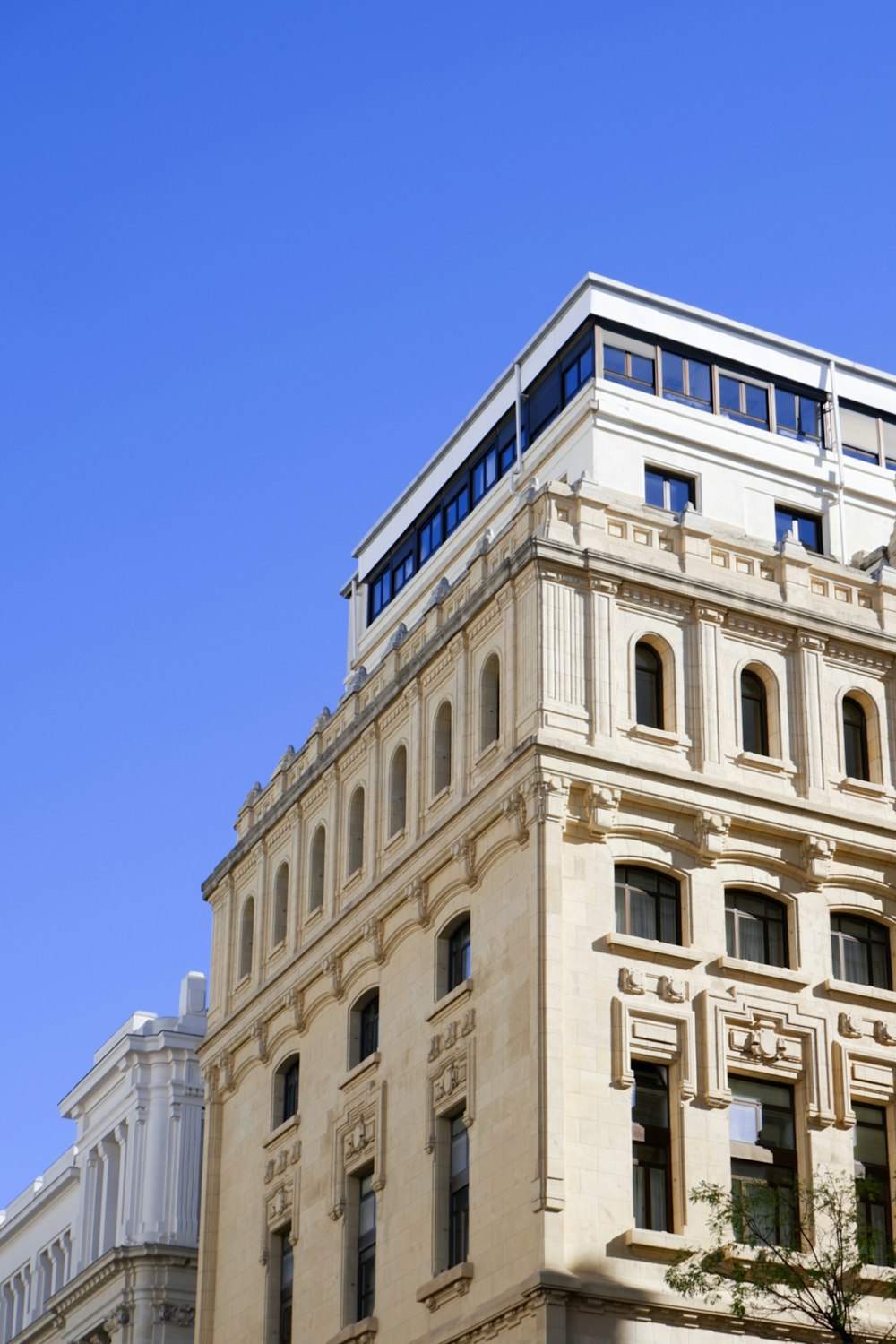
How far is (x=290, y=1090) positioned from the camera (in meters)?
57.9

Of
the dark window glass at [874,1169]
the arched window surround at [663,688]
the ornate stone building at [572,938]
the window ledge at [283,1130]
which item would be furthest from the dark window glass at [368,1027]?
the dark window glass at [874,1169]

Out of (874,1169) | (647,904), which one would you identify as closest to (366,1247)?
(647,904)

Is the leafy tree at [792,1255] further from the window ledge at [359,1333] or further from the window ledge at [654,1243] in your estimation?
the window ledge at [359,1333]

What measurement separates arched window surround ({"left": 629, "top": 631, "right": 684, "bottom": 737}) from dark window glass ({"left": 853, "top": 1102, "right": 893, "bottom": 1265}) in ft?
29.7

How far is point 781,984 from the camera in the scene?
49.1m

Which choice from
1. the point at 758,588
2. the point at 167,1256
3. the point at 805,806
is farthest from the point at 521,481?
the point at 167,1256

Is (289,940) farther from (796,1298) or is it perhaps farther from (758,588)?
(796,1298)

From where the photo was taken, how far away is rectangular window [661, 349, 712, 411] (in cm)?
6325

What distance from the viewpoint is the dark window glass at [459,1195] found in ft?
156

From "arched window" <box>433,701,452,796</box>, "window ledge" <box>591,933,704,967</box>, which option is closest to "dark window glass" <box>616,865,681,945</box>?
"window ledge" <box>591,933,704,967</box>

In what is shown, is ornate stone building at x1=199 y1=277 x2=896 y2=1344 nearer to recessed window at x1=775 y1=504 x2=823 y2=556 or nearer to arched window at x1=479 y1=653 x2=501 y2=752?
arched window at x1=479 y1=653 x2=501 y2=752

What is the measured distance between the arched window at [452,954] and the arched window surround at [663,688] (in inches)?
229

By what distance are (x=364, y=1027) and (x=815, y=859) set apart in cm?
1173

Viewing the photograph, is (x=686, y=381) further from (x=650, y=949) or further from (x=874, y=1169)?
(x=874, y=1169)
